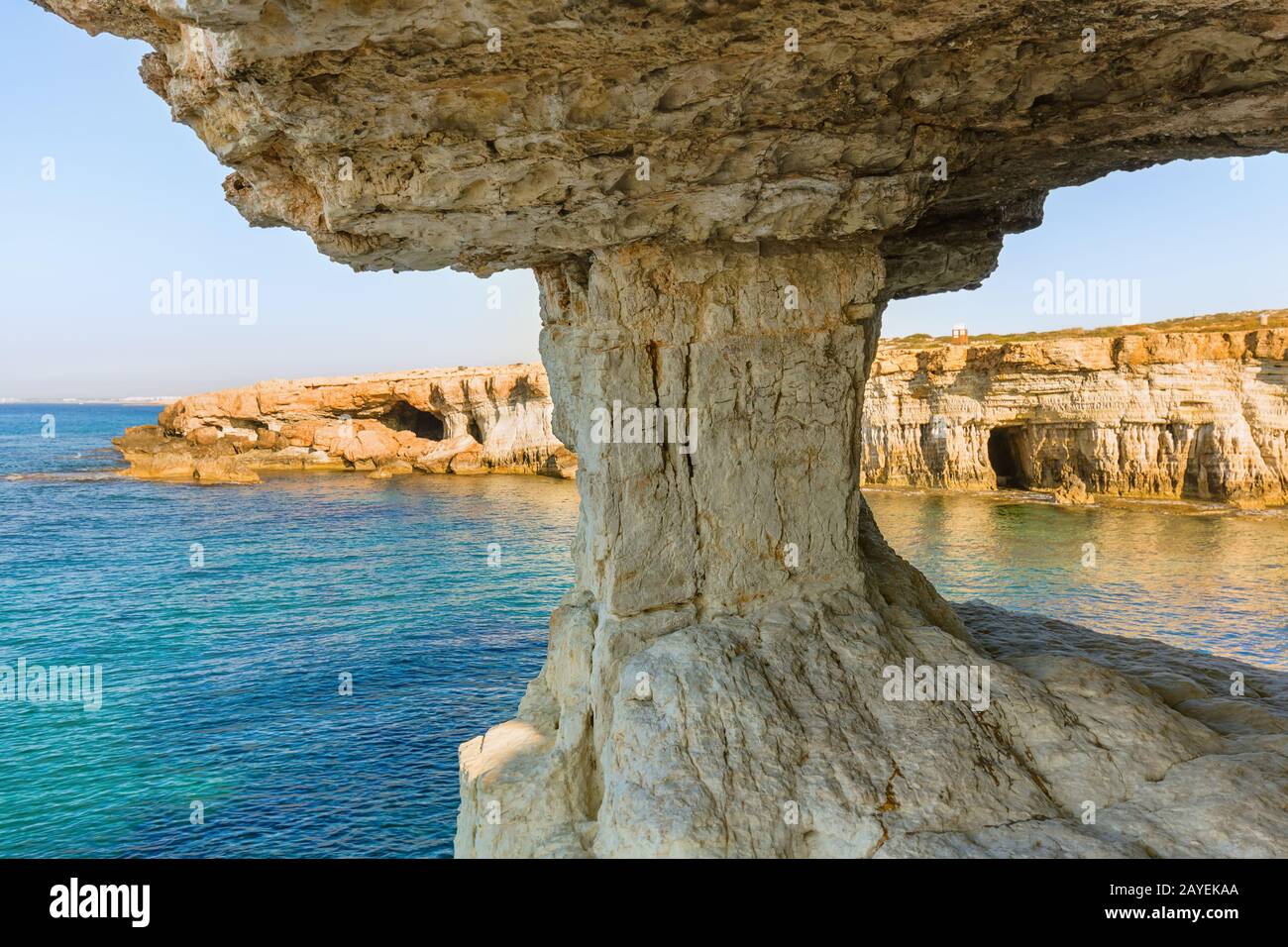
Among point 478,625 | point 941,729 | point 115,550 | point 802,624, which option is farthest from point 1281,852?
point 115,550

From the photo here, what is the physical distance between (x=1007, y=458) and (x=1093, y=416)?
9583 mm

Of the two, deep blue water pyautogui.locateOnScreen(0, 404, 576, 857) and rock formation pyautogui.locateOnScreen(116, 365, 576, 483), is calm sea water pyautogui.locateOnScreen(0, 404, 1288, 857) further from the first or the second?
rock formation pyautogui.locateOnScreen(116, 365, 576, 483)

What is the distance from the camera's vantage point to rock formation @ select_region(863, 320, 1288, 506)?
46406mm

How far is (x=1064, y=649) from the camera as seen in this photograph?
46.9ft

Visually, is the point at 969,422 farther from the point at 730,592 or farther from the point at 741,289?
the point at 730,592

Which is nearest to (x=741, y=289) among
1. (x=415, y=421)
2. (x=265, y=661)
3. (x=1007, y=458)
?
(x=265, y=661)

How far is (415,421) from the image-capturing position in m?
84.8

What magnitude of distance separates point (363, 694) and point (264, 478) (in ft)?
170

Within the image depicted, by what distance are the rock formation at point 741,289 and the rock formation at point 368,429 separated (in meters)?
58.8

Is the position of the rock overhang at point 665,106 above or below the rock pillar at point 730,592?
above

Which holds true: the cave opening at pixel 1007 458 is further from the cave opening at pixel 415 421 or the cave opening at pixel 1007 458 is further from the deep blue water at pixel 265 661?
the cave opening at pixel 415 421

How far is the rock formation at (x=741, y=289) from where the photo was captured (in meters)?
7.66

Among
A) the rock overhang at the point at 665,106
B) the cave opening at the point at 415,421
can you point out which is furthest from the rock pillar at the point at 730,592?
the cave opening at the point at 415,421

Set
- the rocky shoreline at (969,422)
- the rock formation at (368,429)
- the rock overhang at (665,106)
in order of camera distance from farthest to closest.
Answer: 1. the rock formation at (368,429)
2. the rocky shoreline at (969,422)
3. the rock overhang at (665,106)
